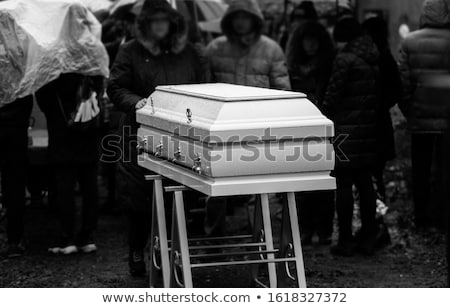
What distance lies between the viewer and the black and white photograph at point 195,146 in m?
6.58

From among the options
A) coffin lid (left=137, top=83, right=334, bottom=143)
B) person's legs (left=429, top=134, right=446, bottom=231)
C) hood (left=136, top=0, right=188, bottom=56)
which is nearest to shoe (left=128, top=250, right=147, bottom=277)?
hood (left=136, top=0, right=188, bottom=56)

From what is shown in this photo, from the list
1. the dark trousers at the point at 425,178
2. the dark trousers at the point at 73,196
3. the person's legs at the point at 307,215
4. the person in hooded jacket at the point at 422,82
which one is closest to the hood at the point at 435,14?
the person in hooded jacket at the point at 422,82

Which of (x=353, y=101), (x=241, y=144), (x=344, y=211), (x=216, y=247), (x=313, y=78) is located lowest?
(x=344, y=211)

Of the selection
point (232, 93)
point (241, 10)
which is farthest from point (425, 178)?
point (232, 93)

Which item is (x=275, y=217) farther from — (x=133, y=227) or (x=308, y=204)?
(x=133, y=227)

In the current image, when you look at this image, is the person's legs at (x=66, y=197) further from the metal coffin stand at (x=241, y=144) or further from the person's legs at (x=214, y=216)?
the metal coffin stand at (x=241, y=144)

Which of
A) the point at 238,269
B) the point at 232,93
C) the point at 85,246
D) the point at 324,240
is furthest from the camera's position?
the point at 324,240

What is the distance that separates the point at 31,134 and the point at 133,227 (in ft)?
9.29

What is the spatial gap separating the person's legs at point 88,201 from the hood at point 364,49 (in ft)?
7.61

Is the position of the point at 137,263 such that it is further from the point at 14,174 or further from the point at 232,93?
the point at 232,93

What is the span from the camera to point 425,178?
383 inches

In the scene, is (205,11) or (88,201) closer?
(88,201)

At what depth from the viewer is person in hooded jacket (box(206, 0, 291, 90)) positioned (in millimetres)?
9133

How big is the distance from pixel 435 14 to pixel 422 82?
674 mm
